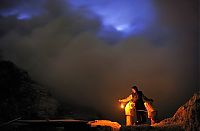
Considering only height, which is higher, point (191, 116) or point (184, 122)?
point (191, 116)

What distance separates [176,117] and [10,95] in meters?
14.6

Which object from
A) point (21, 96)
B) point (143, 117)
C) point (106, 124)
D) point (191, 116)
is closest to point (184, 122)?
point (191, 116)

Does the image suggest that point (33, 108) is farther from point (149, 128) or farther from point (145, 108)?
point (149, 128)

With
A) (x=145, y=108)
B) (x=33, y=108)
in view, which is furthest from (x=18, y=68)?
(x=145, y=108)

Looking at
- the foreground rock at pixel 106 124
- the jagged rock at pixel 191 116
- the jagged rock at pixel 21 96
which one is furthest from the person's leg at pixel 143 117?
the jagged rock at pixel 21 96

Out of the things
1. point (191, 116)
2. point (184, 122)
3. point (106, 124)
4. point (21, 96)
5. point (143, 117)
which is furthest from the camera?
point (21, 96)

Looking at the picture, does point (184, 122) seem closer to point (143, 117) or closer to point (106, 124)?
point (143, 117)

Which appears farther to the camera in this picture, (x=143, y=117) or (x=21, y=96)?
(x=21, y=96)

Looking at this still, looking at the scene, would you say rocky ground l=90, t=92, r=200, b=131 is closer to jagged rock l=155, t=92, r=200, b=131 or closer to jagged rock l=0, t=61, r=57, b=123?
jagged rock l=155, t=92, r=200, b=131

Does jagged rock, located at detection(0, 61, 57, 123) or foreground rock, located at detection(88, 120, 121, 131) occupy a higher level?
jagged rock, located at detection(0, 61, 57, 123)

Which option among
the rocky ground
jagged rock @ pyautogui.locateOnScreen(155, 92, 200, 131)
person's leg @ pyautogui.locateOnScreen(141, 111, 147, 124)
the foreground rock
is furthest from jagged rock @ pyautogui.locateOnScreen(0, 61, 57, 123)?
jagged rock @ pyautogui.locateOnScreen(155, 92, 200, 131)

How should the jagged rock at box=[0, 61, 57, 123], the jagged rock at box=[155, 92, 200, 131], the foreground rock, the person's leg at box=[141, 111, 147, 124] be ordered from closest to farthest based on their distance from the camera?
1. the jagged rock at box=[155, 92, 200, 131]
2. the foreground rock
3. the person's leg at box=[141, 111, 147, 124]
4. the jagged rock at box=[0, 61, 57, 123]

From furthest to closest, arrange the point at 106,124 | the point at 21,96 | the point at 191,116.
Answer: the point at 21,96 → the point at 106,124 → the point at 191,116

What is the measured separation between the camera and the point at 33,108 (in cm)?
2116
